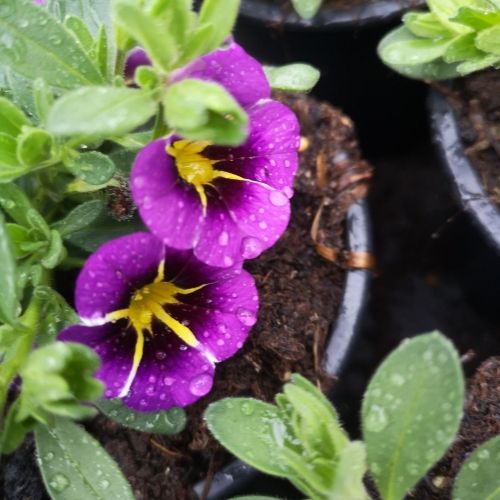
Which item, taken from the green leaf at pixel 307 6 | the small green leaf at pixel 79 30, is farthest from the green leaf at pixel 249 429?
the green leaf at pixel 307 6

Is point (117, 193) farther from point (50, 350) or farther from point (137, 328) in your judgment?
point (50, 350)

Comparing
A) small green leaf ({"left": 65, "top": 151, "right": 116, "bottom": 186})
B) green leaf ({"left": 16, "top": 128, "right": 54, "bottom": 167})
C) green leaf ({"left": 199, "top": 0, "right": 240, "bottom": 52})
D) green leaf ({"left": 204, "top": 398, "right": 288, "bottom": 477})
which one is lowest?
green leaf ({"left": 204, "top": 398, "right": 288, "bottom": 477})

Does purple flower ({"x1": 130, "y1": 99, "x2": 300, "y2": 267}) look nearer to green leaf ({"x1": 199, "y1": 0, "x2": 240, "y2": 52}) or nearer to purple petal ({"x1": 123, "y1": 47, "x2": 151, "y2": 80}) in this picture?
green leaf ({"x1": 199, "y1": 0, "x2": 240, "y2": 52})

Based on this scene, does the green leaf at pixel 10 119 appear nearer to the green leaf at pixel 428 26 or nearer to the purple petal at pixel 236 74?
the purple petal at pixel 236 74

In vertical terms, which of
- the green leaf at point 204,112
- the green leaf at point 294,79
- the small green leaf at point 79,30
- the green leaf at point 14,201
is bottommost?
the green leaf at point 14,201

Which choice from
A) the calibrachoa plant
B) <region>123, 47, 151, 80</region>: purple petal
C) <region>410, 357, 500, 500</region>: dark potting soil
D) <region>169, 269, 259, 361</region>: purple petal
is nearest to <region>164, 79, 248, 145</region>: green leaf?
the calibrachoa plant

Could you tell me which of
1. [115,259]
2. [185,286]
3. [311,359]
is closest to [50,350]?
[115,259]
